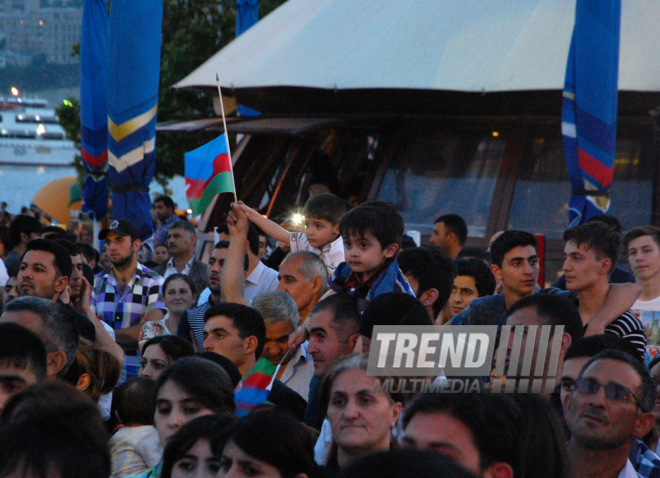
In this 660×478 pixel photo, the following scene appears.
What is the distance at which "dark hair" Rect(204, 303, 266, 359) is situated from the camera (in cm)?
543

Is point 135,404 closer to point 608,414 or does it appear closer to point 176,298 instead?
point 608,414

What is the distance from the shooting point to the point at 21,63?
119ft

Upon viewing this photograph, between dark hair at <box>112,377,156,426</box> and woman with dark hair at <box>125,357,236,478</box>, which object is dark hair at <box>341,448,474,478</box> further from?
dark hair at <box>112,377,156,426</box>

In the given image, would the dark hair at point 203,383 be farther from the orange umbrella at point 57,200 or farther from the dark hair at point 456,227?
the orange umbrella at point 57,200

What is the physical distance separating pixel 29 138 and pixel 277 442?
76.9 metres

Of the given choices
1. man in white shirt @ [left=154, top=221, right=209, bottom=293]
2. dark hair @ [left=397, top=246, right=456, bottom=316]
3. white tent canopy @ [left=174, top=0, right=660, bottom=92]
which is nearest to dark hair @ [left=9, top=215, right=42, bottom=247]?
man in white shirt @ [left=154, top=221, right=209, bottom=293]

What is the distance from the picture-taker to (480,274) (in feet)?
23.8

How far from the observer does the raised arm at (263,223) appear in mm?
6289

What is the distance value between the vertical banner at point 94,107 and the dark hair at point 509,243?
6682 millimetres

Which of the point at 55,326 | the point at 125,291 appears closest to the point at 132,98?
the point at 125,291

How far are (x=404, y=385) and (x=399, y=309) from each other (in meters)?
0.61

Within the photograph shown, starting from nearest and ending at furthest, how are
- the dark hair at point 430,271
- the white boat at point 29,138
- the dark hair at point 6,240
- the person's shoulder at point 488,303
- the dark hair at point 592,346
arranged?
the dark hair at point 592,346 < the person's shoulder at point 488,303 < the dark hair at point 430,271 < the dark hair at point 6,240 < the white boat at point 29,138

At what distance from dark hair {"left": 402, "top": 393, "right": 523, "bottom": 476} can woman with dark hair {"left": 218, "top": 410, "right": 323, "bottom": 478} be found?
1.69 ft

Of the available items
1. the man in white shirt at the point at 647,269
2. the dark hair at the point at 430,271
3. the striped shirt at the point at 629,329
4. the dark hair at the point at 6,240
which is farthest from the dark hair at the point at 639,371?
the dark hair at the point at 6,240
